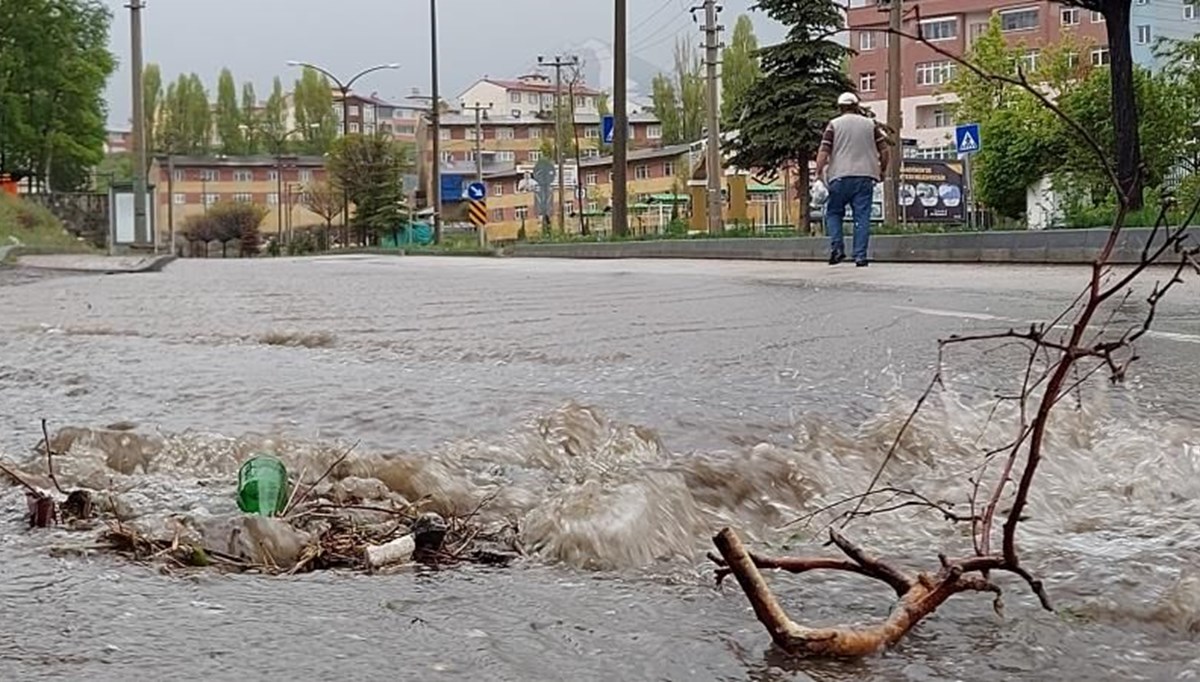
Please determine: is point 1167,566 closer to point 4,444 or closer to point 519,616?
point 519,616

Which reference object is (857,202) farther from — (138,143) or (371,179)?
(371,179)

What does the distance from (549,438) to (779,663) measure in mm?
1548

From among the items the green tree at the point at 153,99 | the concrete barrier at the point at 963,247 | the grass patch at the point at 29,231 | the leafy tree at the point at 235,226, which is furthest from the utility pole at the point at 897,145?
the green tree at the point at 153,99

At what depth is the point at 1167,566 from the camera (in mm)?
2066

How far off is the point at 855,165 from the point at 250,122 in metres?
104

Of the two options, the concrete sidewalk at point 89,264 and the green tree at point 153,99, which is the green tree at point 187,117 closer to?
the green tree at point 153,99

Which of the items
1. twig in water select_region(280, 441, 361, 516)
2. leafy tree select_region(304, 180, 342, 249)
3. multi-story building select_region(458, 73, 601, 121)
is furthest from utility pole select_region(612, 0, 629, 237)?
multi-story building select_region(458, 73, 601, 121)

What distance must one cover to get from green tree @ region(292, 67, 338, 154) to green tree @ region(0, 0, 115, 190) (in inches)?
2011

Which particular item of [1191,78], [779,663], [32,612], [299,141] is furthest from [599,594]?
[299,141]

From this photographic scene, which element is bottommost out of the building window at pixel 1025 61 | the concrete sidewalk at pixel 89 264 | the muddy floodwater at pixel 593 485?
the muddy floodwater at pixel 593 485

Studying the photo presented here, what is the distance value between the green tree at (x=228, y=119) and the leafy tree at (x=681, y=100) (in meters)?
38.8

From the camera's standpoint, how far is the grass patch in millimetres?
19906

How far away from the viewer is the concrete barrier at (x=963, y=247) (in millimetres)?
12539

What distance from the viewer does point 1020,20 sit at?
78625 mm
